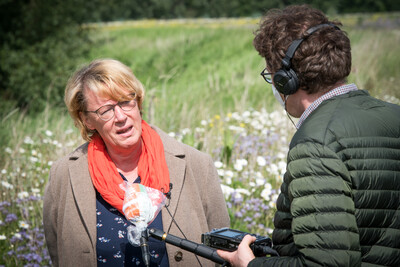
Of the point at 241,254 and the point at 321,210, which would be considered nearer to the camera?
the point at 321,210

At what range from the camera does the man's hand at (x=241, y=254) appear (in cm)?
185

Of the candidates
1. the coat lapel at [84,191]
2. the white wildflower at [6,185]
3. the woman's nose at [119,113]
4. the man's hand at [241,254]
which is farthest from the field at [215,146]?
the man's hand at [241,254]

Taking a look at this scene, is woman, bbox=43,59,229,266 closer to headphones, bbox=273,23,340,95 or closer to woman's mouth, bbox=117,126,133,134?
woman's mouth, bbox=117,126,133,134

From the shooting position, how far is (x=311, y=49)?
1876 mm

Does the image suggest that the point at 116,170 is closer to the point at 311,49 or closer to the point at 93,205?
the point at 93,205

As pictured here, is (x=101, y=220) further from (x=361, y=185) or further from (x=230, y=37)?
(x=230, y=37)

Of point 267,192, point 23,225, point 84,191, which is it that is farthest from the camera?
point 267,192

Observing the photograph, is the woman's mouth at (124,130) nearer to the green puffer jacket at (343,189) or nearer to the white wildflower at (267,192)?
the green puffer jacket at (343,189)

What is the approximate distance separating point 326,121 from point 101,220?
64.5 inches

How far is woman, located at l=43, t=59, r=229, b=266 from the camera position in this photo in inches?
111

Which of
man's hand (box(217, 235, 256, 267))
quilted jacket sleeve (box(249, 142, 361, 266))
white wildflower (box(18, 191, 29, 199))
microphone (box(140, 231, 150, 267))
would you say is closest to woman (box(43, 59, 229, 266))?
microphone (box(140, 231, 150, 267))

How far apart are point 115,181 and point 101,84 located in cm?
58

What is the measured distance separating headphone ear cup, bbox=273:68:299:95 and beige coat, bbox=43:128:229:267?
1171 mm

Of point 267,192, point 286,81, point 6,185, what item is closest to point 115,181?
point 286,81
